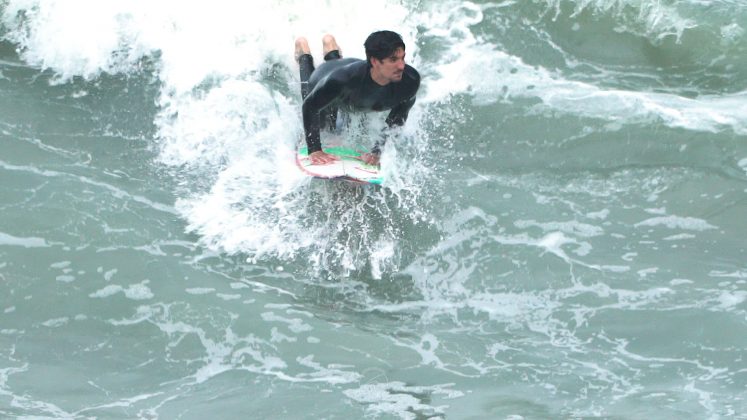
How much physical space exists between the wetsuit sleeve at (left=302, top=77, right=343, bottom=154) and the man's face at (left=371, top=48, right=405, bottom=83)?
0.39m

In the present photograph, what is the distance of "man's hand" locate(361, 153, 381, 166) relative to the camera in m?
6.88

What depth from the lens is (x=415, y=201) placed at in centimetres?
717

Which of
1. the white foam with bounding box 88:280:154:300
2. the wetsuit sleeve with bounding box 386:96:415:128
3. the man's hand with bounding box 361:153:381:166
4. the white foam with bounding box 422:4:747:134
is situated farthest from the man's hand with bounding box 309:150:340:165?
the white foam with bounding box 422:4:747:134

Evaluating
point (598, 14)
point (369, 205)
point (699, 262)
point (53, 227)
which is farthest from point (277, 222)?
point (598, 14)

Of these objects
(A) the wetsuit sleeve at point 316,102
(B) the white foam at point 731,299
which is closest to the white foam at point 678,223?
(B) the white foam at point 731,299

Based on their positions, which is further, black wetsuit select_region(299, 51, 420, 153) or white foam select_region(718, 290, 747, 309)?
black wetsuit select_region(299, 51, 420, 153)

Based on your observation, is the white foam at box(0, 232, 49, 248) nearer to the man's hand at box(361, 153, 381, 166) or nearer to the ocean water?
the ocean water

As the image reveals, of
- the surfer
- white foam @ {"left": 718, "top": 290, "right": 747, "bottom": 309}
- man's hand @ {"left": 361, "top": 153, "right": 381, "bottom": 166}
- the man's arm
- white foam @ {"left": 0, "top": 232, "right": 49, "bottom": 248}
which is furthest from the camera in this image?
man's hand @ {"left": 361, "top": 153, "right": 381, "bottom": 166}

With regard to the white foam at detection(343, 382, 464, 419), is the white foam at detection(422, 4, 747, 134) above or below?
above

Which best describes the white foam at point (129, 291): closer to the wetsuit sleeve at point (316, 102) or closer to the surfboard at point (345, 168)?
the surfboard at point (345, 168)

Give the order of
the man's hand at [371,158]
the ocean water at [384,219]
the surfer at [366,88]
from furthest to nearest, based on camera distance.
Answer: the man's hand at [371,158] → the surfer at [366,88] → the ocean water at [384,219]

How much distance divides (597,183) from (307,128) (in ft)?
8.24

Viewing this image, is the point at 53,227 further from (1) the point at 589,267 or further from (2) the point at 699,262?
(2) the point at 699,262

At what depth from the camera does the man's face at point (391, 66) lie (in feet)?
19.7
